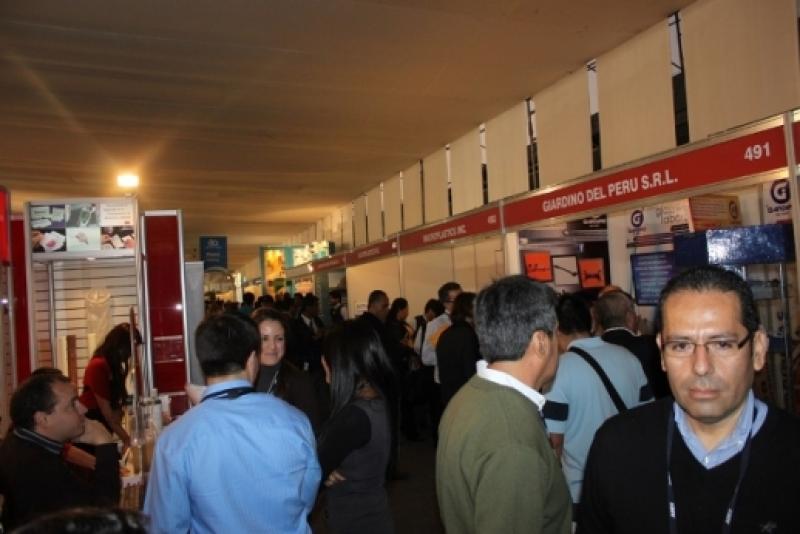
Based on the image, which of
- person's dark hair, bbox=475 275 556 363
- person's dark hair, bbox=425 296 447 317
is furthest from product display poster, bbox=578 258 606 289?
person's dark hair, bbox=475 275 556 363

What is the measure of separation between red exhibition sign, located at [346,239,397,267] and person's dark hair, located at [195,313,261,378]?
274 inches

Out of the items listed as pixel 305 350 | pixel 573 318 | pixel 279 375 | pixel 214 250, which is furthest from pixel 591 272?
pixel 214 250

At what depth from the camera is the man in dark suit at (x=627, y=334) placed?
3248 millimetres

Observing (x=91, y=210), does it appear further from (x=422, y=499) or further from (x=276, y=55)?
(x=422, y=499)

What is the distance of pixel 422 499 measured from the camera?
481 cm

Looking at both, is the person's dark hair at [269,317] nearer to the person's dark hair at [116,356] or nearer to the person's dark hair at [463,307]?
the person's dark hair at [116,356]

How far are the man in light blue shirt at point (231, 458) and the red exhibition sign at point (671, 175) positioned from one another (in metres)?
2.84

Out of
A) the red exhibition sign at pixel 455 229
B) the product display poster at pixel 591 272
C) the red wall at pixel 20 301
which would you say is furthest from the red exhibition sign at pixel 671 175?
the red wall at pixel 20 301

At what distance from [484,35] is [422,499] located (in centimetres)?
365

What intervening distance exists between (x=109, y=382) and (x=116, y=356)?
7.2 inches

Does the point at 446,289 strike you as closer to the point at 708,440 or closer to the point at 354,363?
the point at 354,363

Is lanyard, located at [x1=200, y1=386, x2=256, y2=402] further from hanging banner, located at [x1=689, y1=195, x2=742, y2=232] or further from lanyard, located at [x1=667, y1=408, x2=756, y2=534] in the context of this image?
hanging banner, located at [x1=689, y1=195, x2=742, y2=232]

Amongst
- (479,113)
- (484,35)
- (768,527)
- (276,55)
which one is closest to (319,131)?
(479,113)

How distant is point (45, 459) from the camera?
217cm
